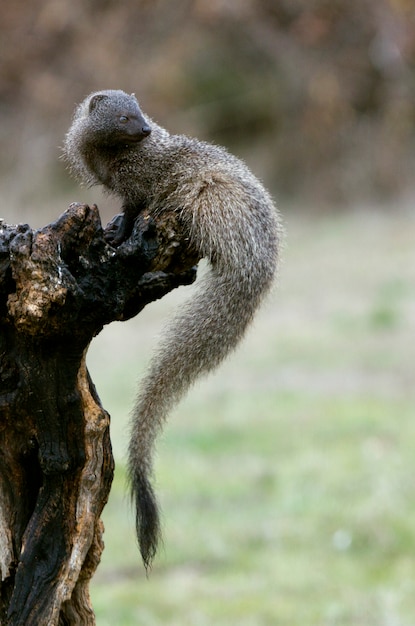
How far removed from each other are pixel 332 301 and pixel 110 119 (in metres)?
6.64

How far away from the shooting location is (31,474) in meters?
2.87

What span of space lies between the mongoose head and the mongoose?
0.34 feet

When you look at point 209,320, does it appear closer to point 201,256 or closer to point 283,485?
point 201,256

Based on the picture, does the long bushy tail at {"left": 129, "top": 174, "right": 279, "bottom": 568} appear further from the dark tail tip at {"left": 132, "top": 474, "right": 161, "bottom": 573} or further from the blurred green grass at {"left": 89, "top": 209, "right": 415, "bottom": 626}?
the blurred green grass at {"left": 89, "top": 209, "right": 415, "bottom": 626}

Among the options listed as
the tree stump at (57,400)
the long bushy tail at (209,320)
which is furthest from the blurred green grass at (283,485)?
the tree stump at (57,400)

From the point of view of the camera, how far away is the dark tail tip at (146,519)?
3.02 meters

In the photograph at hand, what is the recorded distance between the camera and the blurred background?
4.62 m

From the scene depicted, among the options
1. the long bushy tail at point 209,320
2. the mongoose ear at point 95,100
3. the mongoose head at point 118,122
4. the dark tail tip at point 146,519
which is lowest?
the dark tail tip at point 146,519

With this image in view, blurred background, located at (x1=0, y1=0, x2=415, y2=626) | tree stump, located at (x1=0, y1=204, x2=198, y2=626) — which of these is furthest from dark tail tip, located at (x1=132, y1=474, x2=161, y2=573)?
blurred background, located at (x1=0, y1=0, x2=415, y2=626)

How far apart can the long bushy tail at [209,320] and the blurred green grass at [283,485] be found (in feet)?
0.49

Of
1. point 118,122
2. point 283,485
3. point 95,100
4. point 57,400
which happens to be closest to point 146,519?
point 57,400

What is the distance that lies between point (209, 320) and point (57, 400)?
0.69 m

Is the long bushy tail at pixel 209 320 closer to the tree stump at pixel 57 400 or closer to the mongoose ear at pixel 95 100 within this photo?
the tree stump at pixel 57 400

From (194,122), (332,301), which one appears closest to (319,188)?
(194,122)
